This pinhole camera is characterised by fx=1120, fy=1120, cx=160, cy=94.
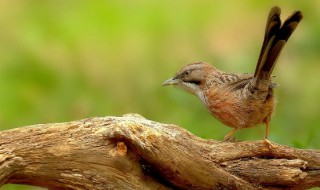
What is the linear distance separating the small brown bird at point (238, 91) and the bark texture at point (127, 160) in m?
0.71

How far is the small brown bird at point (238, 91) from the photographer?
8.06m

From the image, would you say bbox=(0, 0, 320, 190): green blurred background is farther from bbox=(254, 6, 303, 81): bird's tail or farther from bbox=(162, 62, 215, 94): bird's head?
bbox=(254, 6, 303, 81): bird's tail

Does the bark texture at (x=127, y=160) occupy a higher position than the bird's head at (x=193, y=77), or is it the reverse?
the bird's head at (x=193, y=77)

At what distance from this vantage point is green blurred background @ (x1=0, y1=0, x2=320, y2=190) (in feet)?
38.5

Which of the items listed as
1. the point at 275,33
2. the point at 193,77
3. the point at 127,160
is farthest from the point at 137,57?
the point at 127,160

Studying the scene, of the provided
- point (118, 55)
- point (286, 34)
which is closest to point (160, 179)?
point (286, 34)

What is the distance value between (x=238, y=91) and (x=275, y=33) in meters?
0.86

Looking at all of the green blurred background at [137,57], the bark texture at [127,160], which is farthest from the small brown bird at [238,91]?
the green blurred background at [137,57]

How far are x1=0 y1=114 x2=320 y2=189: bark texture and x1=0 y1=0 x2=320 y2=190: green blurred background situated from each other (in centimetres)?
254

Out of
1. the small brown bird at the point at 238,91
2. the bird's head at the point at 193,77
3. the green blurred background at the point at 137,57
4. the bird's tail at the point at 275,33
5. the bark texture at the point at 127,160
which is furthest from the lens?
the green blurred background at the point at 137,57

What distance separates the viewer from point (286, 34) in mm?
7613

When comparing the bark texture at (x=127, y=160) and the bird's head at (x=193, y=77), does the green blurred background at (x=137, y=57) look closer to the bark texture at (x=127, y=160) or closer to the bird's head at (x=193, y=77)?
the bird's head at (x=193, y=77)

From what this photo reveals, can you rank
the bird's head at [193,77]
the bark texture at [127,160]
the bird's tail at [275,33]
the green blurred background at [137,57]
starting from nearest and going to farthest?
the bark texture at [127,160] → the bird's tail at [275,33] → the bird's head at [193,77] → the green blurred background at [137,57]

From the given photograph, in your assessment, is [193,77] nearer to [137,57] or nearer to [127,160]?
[127,160]
